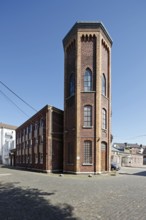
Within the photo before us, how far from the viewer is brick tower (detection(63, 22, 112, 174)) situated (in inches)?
1144

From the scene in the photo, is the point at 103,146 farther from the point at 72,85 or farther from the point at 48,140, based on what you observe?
the point at 72,85

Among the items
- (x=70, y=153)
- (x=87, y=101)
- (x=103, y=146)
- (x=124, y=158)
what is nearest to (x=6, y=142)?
(x=124, y=158)

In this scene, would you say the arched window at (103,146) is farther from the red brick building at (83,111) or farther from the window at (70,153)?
the window at (70,153)

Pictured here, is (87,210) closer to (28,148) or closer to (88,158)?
(88,158)

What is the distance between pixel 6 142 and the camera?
78.1 m

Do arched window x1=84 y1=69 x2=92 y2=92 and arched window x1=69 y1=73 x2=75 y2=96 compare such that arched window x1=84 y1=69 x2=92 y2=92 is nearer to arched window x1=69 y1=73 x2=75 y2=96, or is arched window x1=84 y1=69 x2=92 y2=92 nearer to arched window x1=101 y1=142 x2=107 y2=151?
arched window x1=69 y1=73 x2=75 y2=96

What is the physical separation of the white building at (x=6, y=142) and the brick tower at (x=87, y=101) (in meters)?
49.5

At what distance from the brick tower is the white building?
4955 centimetres

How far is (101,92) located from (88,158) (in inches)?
298

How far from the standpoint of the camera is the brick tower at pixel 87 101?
29.1 meters

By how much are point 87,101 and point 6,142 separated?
2121 inches

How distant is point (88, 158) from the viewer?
28.9 meters

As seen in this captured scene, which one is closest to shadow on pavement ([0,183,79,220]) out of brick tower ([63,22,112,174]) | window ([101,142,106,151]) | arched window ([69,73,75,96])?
brick tower ([63,22,112,174])

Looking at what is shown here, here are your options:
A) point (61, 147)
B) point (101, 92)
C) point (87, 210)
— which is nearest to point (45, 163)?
point (61, 147)
